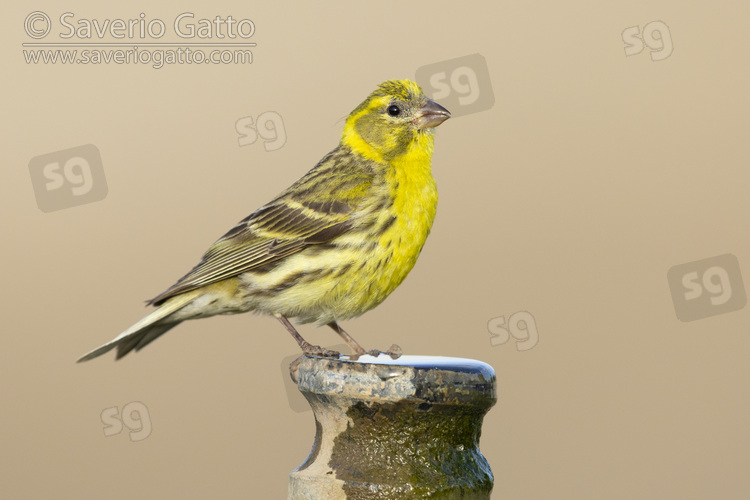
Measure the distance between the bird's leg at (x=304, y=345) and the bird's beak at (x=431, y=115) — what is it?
1.26 meters

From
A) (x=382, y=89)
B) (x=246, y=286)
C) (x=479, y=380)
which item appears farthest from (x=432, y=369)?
(x=382, y=89)

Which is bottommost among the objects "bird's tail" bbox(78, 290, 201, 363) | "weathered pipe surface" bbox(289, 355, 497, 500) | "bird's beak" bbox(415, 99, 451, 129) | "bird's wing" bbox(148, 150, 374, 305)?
"weathered pipe surface" bbox(289, 355, 497, 500)

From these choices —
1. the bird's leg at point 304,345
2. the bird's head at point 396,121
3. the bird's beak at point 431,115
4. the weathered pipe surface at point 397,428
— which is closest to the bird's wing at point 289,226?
the bird's head at point 396,121

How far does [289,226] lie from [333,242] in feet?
0.98

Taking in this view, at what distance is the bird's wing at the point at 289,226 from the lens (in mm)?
4676

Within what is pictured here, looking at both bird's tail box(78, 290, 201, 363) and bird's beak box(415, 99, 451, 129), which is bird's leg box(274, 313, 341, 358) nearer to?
bird's tail box(78, 290, 201, 363)

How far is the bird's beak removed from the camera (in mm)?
4938

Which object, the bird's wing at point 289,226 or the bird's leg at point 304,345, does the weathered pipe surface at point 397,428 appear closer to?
the bird's leg at point 304,345

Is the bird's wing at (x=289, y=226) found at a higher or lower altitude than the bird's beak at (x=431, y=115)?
lower

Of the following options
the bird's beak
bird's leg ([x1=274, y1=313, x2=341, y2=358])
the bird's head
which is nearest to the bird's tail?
bird's leg ([x1=274, y1=313, x2=341, y2=358])

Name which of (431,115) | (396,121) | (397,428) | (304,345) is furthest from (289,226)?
(397,428)

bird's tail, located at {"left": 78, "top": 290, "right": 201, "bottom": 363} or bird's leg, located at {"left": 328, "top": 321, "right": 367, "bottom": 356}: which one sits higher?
bird's tail, located at {"left": 78, "top": 290, "right": 201, "bottom": 363}

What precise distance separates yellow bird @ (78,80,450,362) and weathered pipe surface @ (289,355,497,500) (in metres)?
1.64

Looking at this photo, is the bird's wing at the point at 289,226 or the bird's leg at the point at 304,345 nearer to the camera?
the bird's leg at the point at 304,345
